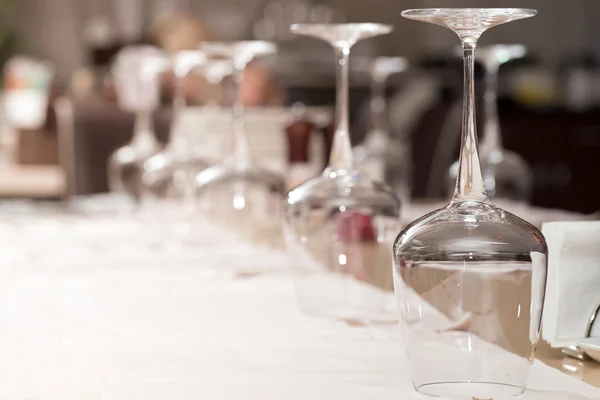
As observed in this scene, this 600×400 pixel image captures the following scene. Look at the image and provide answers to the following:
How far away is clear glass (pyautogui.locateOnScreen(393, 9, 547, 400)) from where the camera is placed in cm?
64

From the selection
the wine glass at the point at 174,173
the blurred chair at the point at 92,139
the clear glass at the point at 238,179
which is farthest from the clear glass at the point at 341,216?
the blurred chair at the point at 92,139

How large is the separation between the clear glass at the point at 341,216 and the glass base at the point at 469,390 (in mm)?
240

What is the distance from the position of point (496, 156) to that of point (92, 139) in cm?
152

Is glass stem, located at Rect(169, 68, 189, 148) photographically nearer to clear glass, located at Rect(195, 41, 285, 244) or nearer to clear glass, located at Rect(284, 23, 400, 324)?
clear glass, located at Rect(195, 41, 285, 244)

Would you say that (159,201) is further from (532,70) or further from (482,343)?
(532,70)

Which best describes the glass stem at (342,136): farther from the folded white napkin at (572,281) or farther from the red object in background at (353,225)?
the folded white napkin at (572,281)

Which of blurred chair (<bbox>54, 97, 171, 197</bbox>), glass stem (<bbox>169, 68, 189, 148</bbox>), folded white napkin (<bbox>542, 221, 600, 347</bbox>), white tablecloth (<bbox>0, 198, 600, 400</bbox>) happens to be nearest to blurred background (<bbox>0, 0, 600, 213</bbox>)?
blurred chair (<bbox>54, 97, 171, 197</bbox>)

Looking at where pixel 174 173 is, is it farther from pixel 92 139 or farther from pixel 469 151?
pixel 92 139

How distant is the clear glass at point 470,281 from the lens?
25.1 inches

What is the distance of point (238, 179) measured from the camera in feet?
4.09

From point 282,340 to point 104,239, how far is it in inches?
28.1

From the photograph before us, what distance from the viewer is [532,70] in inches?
198

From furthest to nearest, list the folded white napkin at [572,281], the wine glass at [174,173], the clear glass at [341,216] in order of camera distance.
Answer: the wine glass at [174,173] → the clear glass at [341,216] → the folded white napkin at [572,281]

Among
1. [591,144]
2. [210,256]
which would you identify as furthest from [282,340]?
[591,144]
